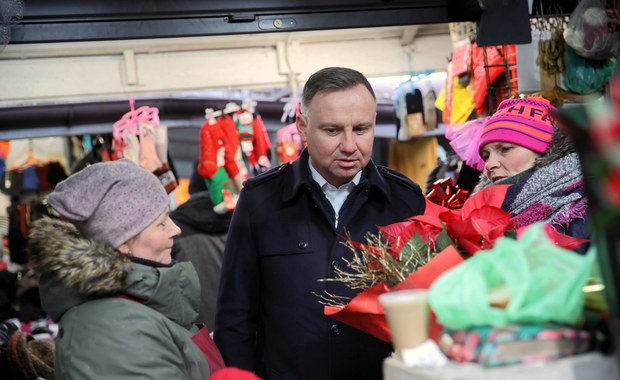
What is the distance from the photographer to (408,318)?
53.5 inches

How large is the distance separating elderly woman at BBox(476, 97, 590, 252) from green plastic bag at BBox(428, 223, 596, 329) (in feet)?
2.66

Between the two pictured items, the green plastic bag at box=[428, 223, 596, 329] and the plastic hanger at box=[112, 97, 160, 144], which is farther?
the plastic hanger at box=[112, 97, 160, 144]

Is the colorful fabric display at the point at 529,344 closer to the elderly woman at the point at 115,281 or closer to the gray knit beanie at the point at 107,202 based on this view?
the elderly woman at the point at 115,281

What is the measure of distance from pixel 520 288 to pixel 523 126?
4.99 feet

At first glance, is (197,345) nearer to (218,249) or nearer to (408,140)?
(218,249)

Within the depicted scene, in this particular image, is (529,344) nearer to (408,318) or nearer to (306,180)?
A: (408,318)

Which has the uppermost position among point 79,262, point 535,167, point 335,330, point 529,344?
point 535,167

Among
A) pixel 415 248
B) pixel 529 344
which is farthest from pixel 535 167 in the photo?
pixel 529 344

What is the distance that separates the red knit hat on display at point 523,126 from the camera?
2.66 m

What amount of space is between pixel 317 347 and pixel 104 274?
854 mm

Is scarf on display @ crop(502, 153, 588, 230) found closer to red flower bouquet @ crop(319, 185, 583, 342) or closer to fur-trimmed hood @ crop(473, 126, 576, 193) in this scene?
fur-trimmed hood @ crop(473, 126, 576, 193)

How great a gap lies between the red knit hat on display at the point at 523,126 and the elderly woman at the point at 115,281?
1156mm

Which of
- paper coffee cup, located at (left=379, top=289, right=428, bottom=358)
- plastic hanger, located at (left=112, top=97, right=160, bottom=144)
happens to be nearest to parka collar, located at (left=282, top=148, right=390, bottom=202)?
paper coffee cup, located at (left=379, top=289, right=428, bottom=358)

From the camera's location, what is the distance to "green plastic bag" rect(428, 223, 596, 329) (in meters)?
1.26
